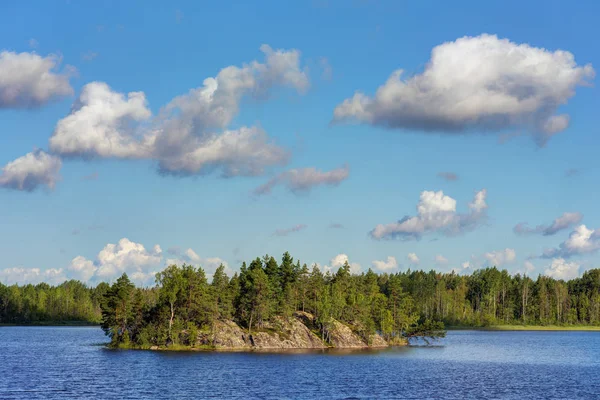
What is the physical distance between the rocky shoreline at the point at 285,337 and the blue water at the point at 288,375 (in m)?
9.51

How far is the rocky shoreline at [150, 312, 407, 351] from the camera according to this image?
166125 millimetres

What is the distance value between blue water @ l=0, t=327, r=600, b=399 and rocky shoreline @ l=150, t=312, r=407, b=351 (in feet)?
31.2

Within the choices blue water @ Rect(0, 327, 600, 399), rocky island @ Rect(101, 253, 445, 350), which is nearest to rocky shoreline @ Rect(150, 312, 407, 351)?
rocky island @ Rect(101, 253, 445, 350)

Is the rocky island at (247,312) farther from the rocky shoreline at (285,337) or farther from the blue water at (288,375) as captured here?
the blue water at (288,375)

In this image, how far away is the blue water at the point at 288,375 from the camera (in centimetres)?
10069

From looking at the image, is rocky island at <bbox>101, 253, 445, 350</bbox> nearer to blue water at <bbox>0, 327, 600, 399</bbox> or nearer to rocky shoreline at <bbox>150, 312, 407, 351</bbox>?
rocky shoreline at <bbox>150, 312, 407, 351</bbox>

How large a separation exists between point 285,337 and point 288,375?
56597 millimetres

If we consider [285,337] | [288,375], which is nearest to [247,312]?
[285,337]

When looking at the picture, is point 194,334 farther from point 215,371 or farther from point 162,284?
point 215,371

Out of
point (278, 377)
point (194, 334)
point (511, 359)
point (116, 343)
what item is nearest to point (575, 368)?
point (511, 359)

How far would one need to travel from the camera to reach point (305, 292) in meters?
198

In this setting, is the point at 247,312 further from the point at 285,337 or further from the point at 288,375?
the point at 288,375

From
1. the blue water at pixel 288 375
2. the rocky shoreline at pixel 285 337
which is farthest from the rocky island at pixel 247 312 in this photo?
the blue water at pixel 288 375

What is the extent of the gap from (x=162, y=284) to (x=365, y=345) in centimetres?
6453
